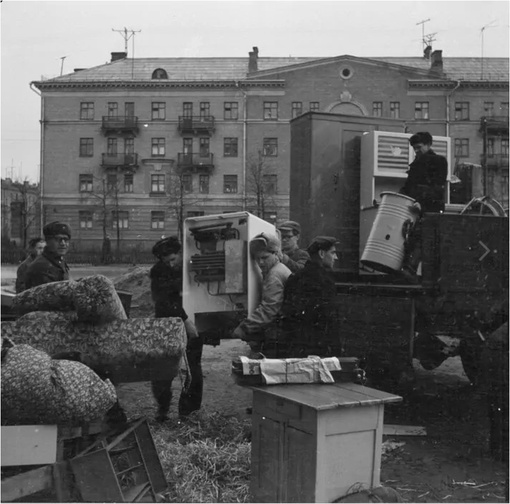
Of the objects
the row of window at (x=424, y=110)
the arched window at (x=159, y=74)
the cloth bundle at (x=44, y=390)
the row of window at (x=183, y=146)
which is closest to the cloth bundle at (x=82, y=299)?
the cloth bundle at (x=44, y=390)

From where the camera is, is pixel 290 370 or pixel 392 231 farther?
pixel 392 231

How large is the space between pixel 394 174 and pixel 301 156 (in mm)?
1228

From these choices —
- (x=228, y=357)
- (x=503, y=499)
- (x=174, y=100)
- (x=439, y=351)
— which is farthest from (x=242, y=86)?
(x=503, y=499)

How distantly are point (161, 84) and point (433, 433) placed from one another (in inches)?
1376

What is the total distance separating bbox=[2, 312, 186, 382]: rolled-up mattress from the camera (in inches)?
162

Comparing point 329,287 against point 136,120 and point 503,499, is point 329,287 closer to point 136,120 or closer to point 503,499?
point 503,499

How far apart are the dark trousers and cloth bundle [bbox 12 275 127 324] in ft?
5.51

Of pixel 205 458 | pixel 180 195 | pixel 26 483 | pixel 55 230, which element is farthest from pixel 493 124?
pixel 26 483

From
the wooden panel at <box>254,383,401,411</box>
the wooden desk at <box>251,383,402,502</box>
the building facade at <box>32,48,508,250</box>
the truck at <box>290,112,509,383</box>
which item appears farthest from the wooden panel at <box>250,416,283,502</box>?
the building facade at <box>32,48,508,250</box>

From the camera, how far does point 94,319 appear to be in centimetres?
413

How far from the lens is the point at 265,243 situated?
18.2 ft

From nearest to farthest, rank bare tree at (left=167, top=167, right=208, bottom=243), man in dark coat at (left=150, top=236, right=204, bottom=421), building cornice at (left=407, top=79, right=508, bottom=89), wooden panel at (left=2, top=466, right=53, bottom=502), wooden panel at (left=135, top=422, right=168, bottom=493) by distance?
wooden panel at (left=2, top=466, right=53, bottom=502), wooden panel at (left=135, top=422, right=168, bottom=493), man in dark coat at (left=150, top=236, right=204, bottom=421), building cornice at (left=407, top=79, right=508, bottom=89), bare tree at (left=167, top=167, right=208, bottom=243)

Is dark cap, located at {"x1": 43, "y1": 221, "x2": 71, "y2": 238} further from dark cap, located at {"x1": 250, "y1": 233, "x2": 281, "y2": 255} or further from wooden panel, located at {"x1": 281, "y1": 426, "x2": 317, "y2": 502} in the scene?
wooden panel, located at {"x1": 281, "y1": 426, "x2": 317, "y2": 502}

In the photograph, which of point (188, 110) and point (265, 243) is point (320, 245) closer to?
point (265, 243)
